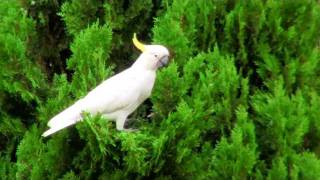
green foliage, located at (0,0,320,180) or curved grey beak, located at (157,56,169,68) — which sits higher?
curved grey beak, located at (157,56,169,68)

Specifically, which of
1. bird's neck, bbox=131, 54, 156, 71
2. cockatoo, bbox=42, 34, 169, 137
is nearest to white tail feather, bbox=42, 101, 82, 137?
cockatoo, bbox=42, 34, 169, 137

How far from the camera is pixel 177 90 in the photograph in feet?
10.3

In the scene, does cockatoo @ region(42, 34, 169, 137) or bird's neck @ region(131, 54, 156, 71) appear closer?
cockatoo @ region(42, 34, 169, 137)

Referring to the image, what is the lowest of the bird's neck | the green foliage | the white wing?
the green foliage

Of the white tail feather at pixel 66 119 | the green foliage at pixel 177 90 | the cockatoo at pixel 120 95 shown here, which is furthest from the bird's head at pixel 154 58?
the white tail feather at pixel 66 119

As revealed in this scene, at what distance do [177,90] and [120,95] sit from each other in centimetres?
36

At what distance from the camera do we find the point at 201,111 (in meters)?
3.10

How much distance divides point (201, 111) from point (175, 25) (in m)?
0.60

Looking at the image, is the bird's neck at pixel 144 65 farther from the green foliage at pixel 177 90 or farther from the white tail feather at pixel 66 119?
the white tail feather at pixel 66 119

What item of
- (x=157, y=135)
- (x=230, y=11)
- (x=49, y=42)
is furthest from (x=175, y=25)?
(x=49, y=42)

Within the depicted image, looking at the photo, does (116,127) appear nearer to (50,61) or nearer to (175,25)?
(175,25)

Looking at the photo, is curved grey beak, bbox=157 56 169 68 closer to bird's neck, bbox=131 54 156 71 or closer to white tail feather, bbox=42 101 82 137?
bird's neck, bbox=131 54 156 71

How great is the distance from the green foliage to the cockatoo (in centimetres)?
8

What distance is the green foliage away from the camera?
9.82 feet
